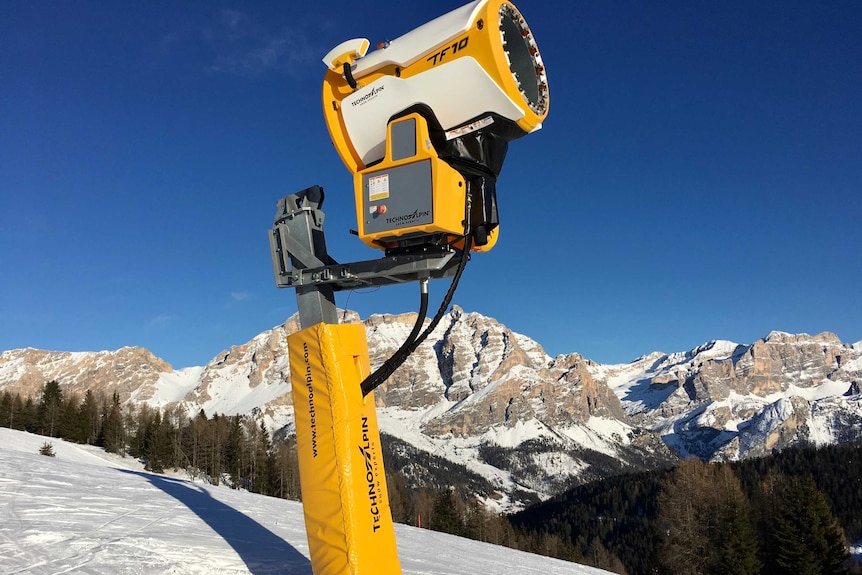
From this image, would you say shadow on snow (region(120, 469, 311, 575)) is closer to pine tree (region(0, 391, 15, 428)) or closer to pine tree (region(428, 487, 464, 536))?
pine tree (region(428, 487, 464, 536))

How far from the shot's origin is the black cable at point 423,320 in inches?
156

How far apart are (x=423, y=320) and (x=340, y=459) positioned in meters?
1.13

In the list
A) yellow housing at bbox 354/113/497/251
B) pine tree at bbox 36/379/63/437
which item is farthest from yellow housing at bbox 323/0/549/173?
pine tree at bbox 36/379/63/437

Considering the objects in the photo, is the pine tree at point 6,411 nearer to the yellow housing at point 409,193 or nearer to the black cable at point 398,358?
the black cable at point 398,358

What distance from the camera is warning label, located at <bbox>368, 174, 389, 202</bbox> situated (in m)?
4.06

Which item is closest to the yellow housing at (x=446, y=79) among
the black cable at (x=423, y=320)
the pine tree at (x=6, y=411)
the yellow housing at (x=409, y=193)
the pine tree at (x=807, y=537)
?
the yellow housing at (x=409, y=193)

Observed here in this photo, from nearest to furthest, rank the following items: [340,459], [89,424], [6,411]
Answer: [340,459] < [89,424] < [6,411]

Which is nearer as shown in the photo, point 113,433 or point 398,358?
point 398,358

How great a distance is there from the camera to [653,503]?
136000 mm

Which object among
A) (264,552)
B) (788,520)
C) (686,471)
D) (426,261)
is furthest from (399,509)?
(426,261)

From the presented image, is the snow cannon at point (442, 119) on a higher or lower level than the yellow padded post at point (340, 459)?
higher

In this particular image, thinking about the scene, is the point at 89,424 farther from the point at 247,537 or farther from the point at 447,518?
the point at 247,537

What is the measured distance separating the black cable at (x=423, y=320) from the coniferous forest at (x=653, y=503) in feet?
130

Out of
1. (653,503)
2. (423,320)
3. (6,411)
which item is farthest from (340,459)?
(653,503)
